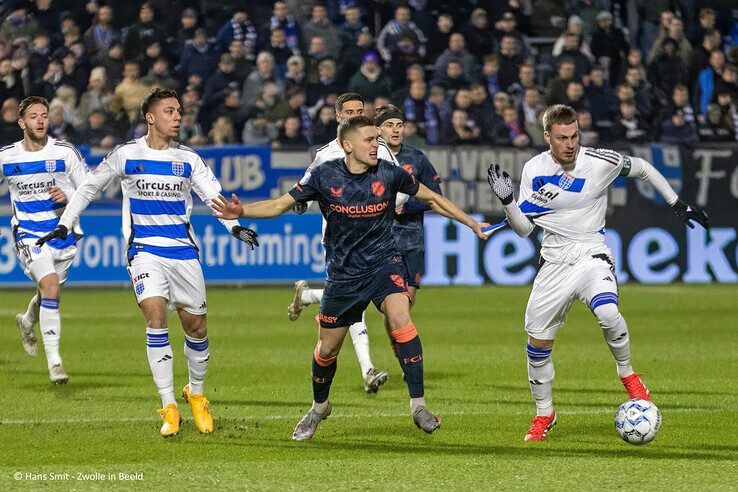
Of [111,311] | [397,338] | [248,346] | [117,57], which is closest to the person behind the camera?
[397,338]

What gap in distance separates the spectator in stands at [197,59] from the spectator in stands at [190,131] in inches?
48.4

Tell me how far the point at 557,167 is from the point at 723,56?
15321 mm

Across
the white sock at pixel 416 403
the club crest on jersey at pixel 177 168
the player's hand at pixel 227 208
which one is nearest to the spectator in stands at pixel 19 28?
the club crest on jersey at pixel 177 168

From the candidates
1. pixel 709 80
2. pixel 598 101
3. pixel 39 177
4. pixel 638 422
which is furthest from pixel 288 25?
pixel 638 422

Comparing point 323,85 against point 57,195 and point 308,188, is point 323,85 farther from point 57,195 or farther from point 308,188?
point 308,188

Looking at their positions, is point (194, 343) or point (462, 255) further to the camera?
point (462, 255)

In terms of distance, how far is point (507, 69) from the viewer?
2219 centimetres

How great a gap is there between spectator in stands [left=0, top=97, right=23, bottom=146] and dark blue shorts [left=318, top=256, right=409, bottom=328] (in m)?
13.1

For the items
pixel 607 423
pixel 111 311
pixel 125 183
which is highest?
pixel 125 183

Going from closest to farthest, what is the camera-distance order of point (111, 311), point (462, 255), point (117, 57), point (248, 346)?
point (248, 346)
point (111, 311)
point (462, 255)
point (117, 57)

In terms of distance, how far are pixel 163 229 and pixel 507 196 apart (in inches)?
92.1

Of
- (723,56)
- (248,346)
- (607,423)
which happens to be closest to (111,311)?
(248,346)

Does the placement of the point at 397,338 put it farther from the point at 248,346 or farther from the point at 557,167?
the point at 248,346

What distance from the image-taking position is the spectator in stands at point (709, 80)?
893 inches
